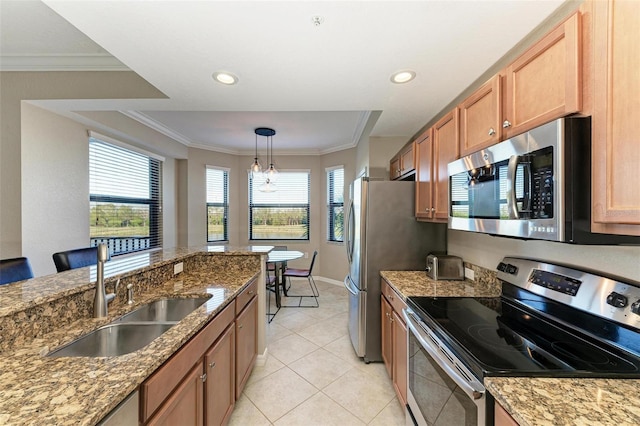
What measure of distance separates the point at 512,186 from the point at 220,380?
6.14ft

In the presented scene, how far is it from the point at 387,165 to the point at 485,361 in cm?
266

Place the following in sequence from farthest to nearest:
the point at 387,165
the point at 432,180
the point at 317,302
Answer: the point at 317,302 → the point at 387,165 → the point at 432,180

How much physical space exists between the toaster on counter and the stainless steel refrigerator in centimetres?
28

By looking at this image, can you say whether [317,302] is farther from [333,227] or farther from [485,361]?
[485,361]

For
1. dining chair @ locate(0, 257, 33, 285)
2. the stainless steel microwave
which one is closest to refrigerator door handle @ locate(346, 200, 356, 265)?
the stainless steel microwave

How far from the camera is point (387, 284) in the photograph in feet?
7.28

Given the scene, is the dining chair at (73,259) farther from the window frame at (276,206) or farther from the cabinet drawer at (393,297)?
the window frame at (276,206)

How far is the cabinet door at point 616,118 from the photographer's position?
0.75 meters

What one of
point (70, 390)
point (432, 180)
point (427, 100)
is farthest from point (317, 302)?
point (70, 390)

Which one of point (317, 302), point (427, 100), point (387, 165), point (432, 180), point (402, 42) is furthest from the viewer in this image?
point (317, 302)

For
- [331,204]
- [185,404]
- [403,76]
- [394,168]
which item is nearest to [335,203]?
[331,204]

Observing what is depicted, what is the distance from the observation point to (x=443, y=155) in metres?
1.91

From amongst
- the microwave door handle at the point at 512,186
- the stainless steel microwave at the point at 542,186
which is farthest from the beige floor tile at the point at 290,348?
the microwave door handle at the point at 512,186

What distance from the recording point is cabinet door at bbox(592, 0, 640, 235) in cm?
75
